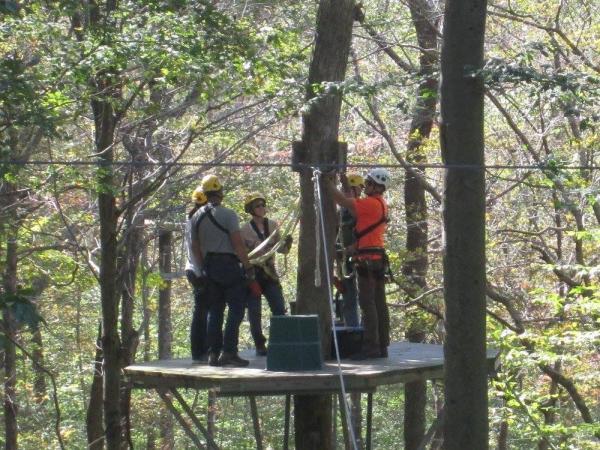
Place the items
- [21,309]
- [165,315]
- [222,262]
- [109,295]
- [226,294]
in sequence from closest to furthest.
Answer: [21,309], [222,262], [226,294], [109,295], [165,315]

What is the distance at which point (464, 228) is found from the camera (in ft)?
25.4

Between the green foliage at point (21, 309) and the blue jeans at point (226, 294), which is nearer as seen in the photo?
the green foliage at point (21, 309)

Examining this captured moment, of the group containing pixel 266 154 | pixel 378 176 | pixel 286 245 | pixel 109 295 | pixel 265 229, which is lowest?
pixel 109 295

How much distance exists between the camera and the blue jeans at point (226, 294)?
959 centimetres

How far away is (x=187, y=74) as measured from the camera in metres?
11.8

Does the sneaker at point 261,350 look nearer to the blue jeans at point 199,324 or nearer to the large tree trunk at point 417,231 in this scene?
the blue jeans at point 199,324

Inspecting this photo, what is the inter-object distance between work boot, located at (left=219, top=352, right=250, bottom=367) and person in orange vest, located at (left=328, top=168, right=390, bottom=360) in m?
1.18

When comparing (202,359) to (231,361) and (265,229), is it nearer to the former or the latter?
(231,361)

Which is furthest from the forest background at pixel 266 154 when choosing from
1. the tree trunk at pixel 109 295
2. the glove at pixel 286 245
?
the glove at pixel 286 245

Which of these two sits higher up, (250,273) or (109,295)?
(250,273)

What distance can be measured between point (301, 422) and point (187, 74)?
424 cm

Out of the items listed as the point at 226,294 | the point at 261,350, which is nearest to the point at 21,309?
the point at 226,294

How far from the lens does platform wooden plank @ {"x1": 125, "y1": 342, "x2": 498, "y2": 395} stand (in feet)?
29.3

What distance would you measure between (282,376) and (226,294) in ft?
3.71
